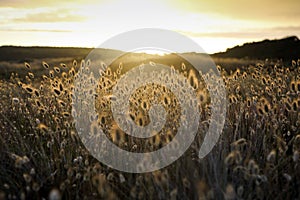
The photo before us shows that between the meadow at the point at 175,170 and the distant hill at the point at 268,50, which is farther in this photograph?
the distant hill at the point at 268,50

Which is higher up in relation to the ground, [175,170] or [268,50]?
[268,50]

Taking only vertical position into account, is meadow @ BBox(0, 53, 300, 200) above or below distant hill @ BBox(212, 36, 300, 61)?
below

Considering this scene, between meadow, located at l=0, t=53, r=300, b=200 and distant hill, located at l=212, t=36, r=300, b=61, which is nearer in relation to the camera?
meadow, located at l=0, t=53, r=300, b=200

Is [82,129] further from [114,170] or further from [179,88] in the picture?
[179,88]

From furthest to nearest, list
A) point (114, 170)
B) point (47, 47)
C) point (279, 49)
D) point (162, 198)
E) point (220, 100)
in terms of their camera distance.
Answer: point (47, 47) → point (279, 49) → point (220, 100) → point (114, 170) → point (162, 198)

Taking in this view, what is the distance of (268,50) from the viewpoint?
3269 cm

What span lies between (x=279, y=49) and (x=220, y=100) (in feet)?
94.2

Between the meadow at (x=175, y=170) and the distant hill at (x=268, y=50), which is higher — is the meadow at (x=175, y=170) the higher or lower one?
the lower one

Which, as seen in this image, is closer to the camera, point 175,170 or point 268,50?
point 175,170

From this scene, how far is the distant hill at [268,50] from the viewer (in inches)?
1163

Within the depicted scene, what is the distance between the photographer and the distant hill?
1163 inches

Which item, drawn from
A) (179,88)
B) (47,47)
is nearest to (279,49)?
(179,88)

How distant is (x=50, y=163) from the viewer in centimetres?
373

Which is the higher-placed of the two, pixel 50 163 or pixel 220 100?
pixel 220 100
